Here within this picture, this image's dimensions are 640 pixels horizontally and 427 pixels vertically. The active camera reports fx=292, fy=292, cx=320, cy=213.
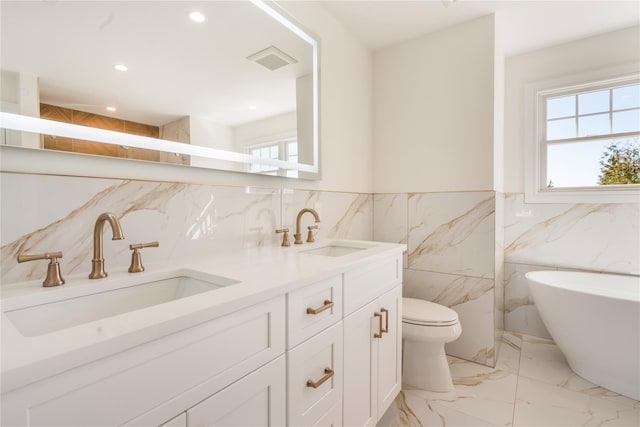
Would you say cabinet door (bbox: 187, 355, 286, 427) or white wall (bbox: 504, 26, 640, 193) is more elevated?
white wall (bbox: 504, 26, 640, 193)

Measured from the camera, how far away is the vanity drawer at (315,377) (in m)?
0.87

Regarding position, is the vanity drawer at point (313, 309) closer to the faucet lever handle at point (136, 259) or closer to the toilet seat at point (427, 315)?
the faucet lever handle at point (136, 259)

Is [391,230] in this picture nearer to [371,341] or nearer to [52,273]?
[371,341]

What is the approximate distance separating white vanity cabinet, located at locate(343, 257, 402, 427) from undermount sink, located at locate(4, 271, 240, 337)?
0.55 metres

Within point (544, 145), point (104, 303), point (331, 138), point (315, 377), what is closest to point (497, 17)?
point (544, 145)

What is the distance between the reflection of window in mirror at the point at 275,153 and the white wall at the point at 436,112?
108 cm

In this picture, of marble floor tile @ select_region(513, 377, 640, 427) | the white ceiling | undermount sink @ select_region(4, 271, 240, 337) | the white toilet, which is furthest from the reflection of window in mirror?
marble floor tile @ select_region(513, 377, 640, 427)

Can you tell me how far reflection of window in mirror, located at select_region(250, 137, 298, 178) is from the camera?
4.82ft

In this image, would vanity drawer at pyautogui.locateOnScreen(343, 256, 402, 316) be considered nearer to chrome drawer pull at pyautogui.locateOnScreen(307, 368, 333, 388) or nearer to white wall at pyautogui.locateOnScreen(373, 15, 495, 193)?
chrome drawer pull at pyautogui.locateOnScreen(307, 368, 333, 388)

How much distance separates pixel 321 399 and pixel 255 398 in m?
0.34

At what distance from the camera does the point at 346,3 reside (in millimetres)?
1939

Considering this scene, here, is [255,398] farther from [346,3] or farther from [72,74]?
[346,3]

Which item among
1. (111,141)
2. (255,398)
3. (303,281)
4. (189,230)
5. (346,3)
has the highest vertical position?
(346,3)

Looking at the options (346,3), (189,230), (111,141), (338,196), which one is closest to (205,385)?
(189,230)
